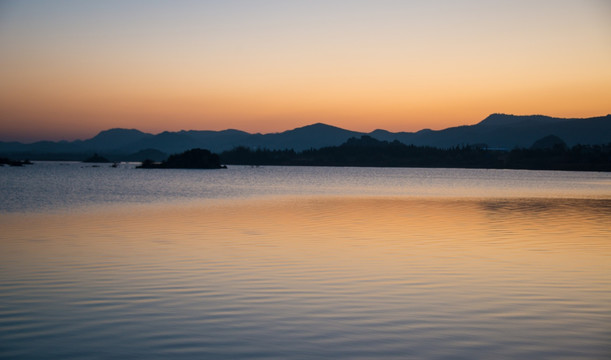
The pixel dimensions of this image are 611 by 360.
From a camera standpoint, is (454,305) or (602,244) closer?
(454,305)

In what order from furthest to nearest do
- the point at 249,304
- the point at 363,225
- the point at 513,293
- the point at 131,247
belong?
the point at 363,225
the point at 131,247
the point at 513,293
the point at 249,304

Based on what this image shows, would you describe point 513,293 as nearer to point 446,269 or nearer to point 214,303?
point 446,269

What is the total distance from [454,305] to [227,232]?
14501 mm

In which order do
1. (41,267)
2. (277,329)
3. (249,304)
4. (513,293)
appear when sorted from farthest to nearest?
1. (41,267)
2. (513,293)
3. (249,304)
4. (277,329)

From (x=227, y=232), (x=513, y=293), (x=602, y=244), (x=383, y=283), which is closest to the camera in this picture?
(x=513, y=293)

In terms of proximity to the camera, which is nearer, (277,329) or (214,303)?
(277,329)

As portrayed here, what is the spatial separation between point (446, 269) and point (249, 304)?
6.85 metres

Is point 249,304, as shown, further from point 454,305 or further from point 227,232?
point 227,232

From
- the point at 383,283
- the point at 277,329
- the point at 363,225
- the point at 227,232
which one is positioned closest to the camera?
the point at 277,329

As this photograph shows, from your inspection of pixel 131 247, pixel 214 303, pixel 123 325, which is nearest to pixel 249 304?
pixel 214 303

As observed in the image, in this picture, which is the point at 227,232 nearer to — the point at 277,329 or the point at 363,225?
the point at 363,225

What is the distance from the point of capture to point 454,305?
11.8 m

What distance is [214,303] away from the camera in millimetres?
11781

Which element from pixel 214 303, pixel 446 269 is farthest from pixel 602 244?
pixel 214 303
